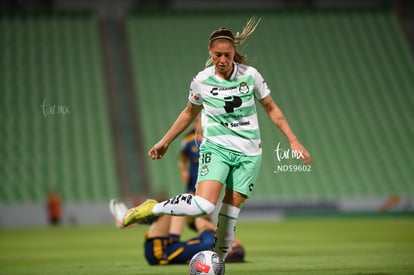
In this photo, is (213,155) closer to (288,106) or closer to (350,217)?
(350,217)

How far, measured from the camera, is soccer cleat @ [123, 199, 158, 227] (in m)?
7.53

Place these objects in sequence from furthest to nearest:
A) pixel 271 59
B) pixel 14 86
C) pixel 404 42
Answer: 1. pixel 404 42
2. pixel 271 59
3. pixel 14 86

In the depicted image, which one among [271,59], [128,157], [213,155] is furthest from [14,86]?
[213,155]

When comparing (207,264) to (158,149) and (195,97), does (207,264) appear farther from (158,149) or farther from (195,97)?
(195,97)

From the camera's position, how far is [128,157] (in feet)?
88.9

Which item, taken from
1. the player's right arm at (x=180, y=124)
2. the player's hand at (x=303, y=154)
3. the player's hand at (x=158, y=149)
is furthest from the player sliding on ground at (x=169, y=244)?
the player's hand at (x=303, y=154)

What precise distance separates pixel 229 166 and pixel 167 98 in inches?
806

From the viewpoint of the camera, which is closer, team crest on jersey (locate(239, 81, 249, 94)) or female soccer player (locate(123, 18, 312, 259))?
female soccer player (locate(123, 18, 312, 259))

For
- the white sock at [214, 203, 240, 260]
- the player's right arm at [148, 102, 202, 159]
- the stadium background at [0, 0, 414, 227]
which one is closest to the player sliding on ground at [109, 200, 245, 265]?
the white sock at [214, 203, 240, 260]

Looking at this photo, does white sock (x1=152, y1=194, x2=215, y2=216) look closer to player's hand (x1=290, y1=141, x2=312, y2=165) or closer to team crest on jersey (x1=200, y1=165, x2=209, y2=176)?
team crest on jersey (x1=200, y1=165, x2=209, y2=176)

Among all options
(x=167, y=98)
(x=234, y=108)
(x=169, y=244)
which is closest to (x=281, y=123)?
(x=234, y=108)

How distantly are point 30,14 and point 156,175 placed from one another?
26.7 feet

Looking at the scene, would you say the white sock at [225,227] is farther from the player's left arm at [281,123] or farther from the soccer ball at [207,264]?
the player's left arm at [281,123]

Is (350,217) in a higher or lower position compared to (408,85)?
lower
